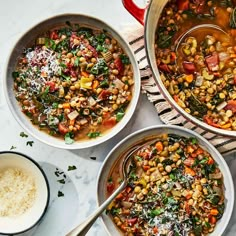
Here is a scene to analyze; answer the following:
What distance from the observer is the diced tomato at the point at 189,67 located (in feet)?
8.74

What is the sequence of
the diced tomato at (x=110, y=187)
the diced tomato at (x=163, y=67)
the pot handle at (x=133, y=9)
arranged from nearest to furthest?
the pot handle at (x=133, y=9) < the diced tomato at (x=163, y=67) < the diced tomato at (x=110, y=187)

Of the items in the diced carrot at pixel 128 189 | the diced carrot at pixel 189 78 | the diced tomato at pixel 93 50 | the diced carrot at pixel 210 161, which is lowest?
the diced carrot at pixel 128 189

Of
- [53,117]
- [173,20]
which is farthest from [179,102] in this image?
[53,117]

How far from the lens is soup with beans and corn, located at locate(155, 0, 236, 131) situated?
2643 mm

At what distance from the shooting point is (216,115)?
270 cm

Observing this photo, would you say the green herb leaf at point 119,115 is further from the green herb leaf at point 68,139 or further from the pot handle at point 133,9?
the pot handle at point 133,9

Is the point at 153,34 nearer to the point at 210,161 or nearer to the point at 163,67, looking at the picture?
the point at 163,67

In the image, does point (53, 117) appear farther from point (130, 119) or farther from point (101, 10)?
point (101, 10)

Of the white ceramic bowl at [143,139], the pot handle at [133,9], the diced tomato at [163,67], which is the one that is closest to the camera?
the pot handle at [133,9]

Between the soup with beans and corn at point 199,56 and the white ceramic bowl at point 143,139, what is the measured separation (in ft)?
0.50

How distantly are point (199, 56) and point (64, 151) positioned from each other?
0.73 meters

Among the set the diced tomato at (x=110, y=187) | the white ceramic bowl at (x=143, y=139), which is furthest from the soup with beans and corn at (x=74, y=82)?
the diced tomato at (x=110, y=187)

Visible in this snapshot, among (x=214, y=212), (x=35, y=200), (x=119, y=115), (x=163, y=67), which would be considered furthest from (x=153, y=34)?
(x=35, y=200)

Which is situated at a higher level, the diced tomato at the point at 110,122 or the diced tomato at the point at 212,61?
the diced tomato at the point at 212,61
